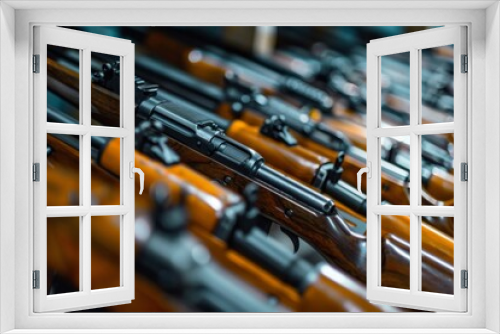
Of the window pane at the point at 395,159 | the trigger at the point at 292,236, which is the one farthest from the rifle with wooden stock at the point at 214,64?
the trigger at the point at 292,236

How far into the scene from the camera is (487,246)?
2021 mm

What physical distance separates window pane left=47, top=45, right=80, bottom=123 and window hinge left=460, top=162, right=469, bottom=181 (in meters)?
1.65

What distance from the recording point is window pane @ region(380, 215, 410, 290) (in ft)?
8.31

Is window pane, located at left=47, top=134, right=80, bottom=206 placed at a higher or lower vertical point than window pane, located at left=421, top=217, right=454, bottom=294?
higher

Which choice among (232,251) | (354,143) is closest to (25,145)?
(232,251)

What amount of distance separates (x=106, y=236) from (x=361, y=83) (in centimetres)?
225

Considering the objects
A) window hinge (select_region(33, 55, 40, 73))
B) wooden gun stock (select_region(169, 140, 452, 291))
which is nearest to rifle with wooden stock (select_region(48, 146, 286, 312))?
wooden gun stock (select_region(169, 140, 452, 291))

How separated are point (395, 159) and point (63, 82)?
2.06 metres

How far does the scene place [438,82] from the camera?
385cm

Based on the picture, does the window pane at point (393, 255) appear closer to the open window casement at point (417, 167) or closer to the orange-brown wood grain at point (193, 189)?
the open window casement at point (417, 167)

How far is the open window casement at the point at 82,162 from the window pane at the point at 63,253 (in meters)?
0.88

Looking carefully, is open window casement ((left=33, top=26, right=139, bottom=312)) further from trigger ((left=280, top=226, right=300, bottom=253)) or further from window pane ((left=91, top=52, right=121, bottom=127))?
trigger ((left=280, top=226, right=300, bottom=253))

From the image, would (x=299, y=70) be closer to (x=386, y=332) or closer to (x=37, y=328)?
(x=386, y=332)

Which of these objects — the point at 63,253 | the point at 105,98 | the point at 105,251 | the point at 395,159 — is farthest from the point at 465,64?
the point at 63,253
